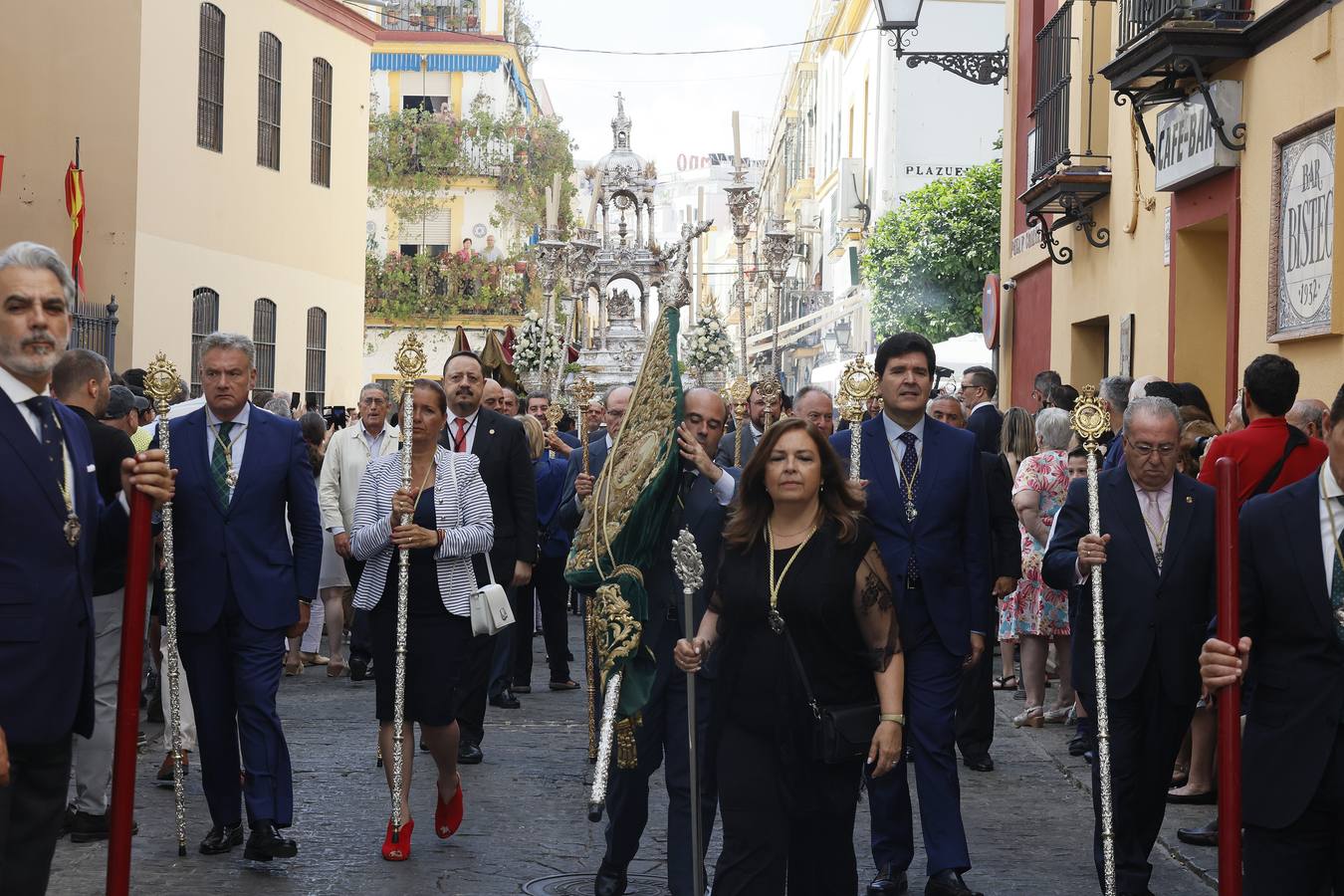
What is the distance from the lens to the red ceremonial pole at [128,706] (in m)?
4.91

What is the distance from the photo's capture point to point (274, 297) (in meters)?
29.3

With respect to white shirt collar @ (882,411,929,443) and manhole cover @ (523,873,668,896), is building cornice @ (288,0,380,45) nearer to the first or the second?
white shirt collar @ (882,411,929,443)

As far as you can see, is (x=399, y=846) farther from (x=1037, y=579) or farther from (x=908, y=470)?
(x=1037, y=579)

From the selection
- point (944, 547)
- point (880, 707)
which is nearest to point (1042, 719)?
point (944, 547)

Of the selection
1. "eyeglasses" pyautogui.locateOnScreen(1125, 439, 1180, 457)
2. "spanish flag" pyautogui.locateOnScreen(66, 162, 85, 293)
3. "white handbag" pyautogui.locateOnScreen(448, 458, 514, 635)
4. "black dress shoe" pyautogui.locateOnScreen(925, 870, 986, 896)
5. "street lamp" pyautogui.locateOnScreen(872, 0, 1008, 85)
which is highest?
"street lamp" pyautogui.locateOnScreen(872, 0, 1008, 85)

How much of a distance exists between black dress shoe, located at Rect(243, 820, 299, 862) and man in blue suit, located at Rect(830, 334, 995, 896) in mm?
2529

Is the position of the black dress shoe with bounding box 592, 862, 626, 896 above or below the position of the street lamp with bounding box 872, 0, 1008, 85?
below

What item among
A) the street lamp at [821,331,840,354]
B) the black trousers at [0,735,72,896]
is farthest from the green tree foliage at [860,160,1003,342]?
the black trousers at [0,735,72,896]

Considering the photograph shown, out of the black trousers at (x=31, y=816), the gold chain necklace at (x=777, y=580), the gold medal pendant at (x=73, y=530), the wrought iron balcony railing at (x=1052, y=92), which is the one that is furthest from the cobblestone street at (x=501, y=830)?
the wrought iron balcony railing at (x=1052, y=92)

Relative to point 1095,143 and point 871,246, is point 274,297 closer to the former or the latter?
point 871,246

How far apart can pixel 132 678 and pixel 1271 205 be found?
8833mm

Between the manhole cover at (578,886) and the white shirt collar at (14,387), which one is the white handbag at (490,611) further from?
the white shirt collar at (14,387)

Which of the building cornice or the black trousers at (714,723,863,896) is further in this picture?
the building cornice

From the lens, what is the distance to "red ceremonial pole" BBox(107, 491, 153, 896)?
4.91 m
